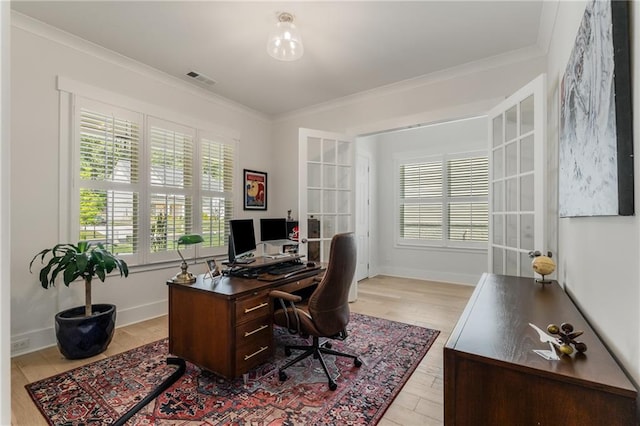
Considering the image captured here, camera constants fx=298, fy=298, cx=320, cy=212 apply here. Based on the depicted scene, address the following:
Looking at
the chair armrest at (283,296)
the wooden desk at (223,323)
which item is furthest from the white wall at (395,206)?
the chair armrest at (283,296)

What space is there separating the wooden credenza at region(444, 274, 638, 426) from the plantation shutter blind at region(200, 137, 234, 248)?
3536 millimetres

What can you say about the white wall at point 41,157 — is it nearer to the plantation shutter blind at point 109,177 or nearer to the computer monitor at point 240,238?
the plantation shutter blind at point 109,177

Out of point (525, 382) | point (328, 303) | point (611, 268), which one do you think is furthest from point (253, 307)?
point (611, 268)

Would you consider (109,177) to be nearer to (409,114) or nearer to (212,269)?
(212,269)

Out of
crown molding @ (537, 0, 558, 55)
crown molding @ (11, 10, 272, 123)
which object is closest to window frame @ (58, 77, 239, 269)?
crown molding @ (11, 10, 272, 123)

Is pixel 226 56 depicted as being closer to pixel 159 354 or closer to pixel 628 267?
pixel 159 354

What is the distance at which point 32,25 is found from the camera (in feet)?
8.46

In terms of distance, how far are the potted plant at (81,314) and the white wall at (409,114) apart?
9.02ft

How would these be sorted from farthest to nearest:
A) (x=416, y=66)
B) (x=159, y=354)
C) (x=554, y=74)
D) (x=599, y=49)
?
(x=416, y=66)
(x=159, y=354)
(x=554, y=74)
(x=599, y=49)

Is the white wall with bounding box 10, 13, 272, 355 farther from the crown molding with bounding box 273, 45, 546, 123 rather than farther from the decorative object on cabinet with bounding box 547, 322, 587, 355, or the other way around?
the decorative object on cabinet with bounding box 547, 322, 587, 355

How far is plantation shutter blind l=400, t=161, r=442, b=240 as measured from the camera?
548 centimetres

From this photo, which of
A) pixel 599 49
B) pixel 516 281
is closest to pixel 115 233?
pixel 516 281

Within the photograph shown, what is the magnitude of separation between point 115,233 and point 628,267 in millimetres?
3774

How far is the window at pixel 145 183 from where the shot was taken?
2951 millimetres
